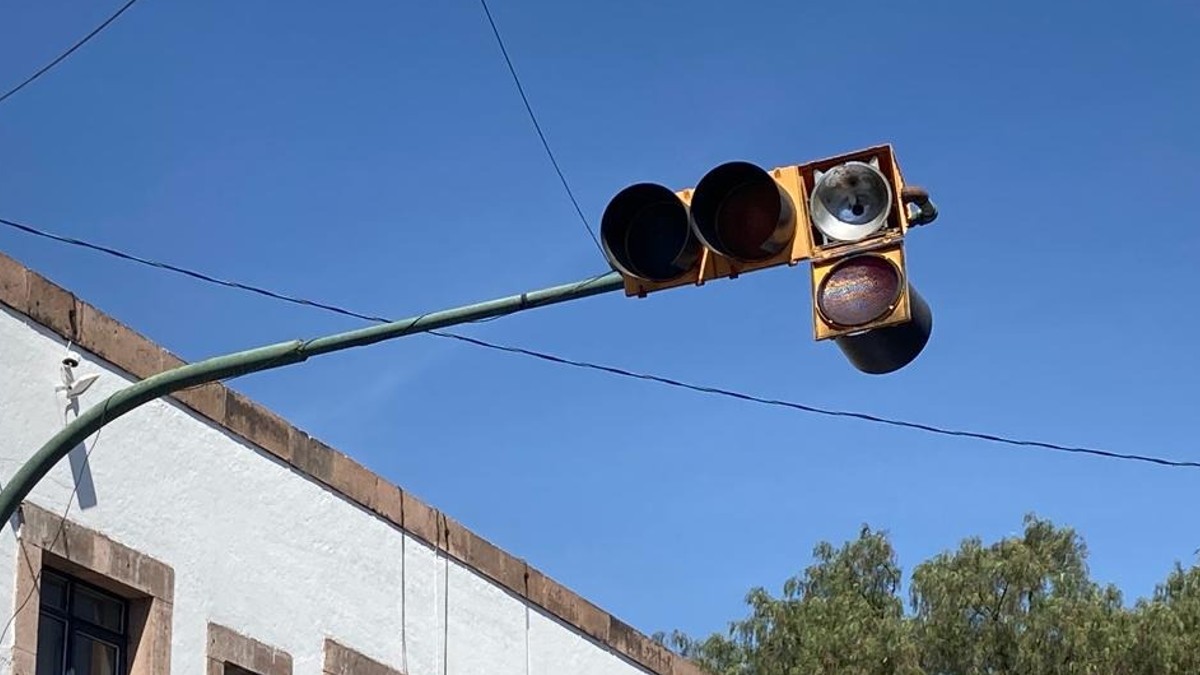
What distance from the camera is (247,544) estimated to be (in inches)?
653

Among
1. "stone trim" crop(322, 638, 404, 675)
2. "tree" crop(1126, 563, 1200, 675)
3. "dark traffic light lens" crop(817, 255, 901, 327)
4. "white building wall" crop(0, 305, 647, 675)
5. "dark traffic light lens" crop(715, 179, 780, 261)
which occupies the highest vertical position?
"tree" crop(1126, 563, 1200, 675)

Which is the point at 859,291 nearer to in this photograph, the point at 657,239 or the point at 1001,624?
the point at 657,239

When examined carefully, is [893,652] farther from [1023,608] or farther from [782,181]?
[782,181]

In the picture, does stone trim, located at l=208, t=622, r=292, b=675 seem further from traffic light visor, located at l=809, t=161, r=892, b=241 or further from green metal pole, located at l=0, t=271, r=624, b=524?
traffic light visor, located at l=809, t=161, r=892, b=241

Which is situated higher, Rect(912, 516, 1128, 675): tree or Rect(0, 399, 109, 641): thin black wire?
Rect(912, 516, 1128, 675): tree

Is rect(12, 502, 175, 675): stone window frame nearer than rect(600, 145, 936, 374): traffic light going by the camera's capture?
No

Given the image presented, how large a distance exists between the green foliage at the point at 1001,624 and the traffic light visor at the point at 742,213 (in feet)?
86.4

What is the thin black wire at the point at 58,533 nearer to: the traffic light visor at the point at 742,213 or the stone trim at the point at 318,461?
the stone trim at the point at 318,461

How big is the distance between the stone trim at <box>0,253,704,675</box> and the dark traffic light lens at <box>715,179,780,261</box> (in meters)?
6.96

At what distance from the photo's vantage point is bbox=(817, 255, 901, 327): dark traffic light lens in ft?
29.0

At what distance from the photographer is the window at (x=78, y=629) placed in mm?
14625

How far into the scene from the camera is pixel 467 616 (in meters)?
19.7

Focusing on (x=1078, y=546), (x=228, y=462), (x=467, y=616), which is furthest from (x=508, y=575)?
(x=1078, y=546)

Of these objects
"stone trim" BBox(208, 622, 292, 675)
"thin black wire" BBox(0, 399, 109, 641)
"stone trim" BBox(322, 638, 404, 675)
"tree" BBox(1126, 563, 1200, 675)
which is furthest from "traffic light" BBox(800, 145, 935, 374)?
"tree" BBox(1126, 563, 1200, 675)
